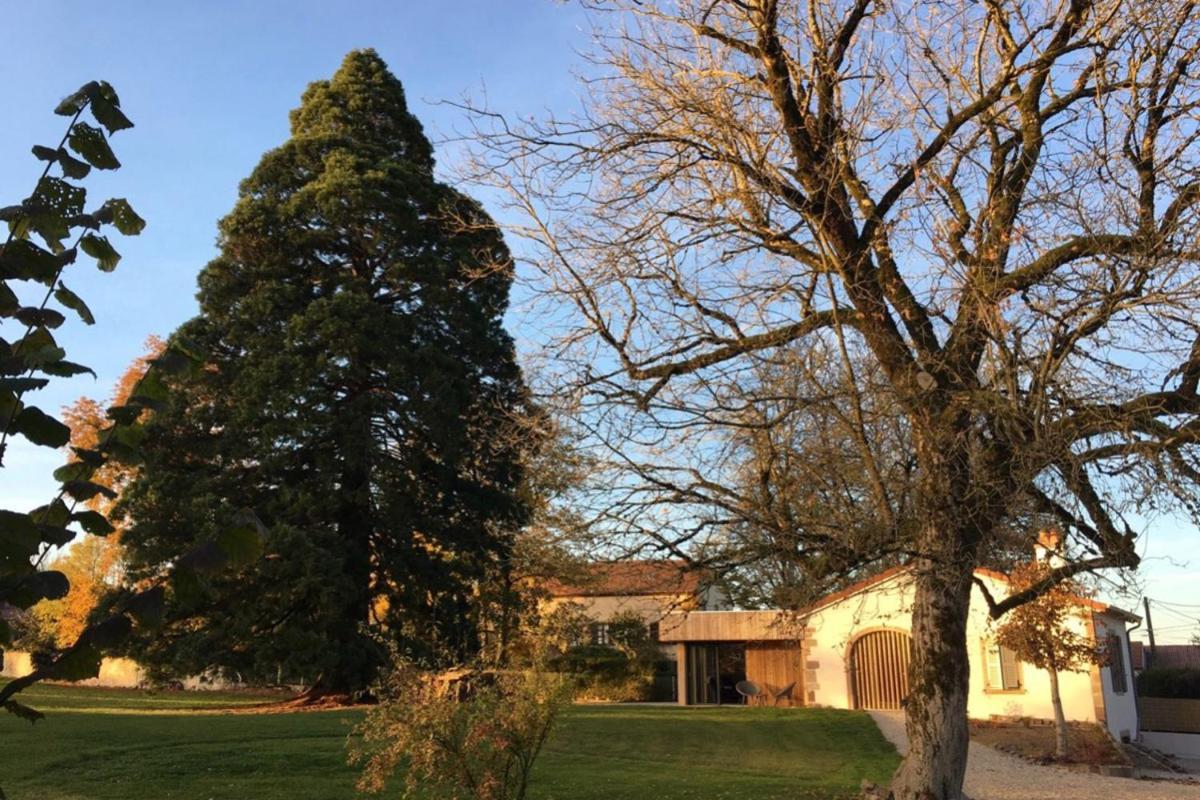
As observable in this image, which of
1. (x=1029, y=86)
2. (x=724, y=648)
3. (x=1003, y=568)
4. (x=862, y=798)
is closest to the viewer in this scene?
(x=1029, y=86)

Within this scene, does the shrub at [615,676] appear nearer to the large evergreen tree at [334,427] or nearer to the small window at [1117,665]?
the large evergreen tree at [334,427]

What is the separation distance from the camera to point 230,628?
838 inches

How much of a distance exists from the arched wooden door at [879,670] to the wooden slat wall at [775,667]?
3.26m

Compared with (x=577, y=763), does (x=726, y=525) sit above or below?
above

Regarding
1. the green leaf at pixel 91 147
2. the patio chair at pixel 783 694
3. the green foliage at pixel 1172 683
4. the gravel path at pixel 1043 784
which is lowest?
the gravel path at pixel 1043 784

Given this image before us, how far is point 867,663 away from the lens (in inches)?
1112

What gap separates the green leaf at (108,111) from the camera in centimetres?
277

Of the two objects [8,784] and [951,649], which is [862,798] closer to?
[951,649]

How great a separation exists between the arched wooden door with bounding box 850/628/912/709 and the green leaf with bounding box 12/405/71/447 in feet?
91.5

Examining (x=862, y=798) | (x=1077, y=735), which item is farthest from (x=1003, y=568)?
(x=1077, y=735)

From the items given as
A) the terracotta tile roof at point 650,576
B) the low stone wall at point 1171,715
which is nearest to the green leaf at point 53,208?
the terracotta tile roof at point 650,576

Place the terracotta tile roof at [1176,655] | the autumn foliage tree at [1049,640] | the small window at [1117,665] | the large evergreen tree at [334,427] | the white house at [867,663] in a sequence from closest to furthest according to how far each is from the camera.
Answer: the autumn foliage tree at [1049,640] → the large evergreen tree at [334,427] → the white house at [867,663] → the small window at [1117,665] → the terracotta tile roof at [1176,655]

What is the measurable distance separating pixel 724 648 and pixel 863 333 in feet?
87.1

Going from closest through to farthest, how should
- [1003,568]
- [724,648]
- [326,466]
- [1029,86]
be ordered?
1. [1029,86]
2. [1003,568]
3. [326,466]
4. [724,648]
